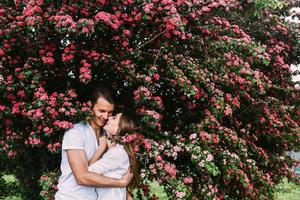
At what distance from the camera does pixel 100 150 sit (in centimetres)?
405

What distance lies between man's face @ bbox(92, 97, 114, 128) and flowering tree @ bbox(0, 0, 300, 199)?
1.35 ft

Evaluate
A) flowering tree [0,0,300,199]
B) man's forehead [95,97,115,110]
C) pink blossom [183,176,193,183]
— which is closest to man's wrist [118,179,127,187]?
man's forehead [95,97,115,110]

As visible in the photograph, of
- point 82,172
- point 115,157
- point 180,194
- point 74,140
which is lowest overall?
point 180,194

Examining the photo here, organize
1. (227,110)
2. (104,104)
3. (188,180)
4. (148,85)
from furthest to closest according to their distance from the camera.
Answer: (227,110) < (188,180) < (148,85) < (104,104)

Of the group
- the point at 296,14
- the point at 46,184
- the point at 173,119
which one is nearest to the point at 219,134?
the point at 173,119

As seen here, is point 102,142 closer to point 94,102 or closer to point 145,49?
point 94,102

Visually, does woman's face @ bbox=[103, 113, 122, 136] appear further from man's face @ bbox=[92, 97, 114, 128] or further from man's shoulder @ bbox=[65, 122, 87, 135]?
man's shoulder @ bbox=[65, 122, 87, 135]

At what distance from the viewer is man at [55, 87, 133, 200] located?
369cm

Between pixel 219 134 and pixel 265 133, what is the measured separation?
4.28 ft

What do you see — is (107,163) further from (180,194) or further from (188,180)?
(188,180)

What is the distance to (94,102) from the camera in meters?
4.36

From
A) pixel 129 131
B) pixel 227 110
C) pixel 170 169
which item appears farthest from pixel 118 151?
pixel 227 110

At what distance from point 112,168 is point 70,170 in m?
0.36

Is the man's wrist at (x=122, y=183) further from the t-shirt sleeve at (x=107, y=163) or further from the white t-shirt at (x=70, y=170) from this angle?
the white t-shirt at (x=70, y=170)
